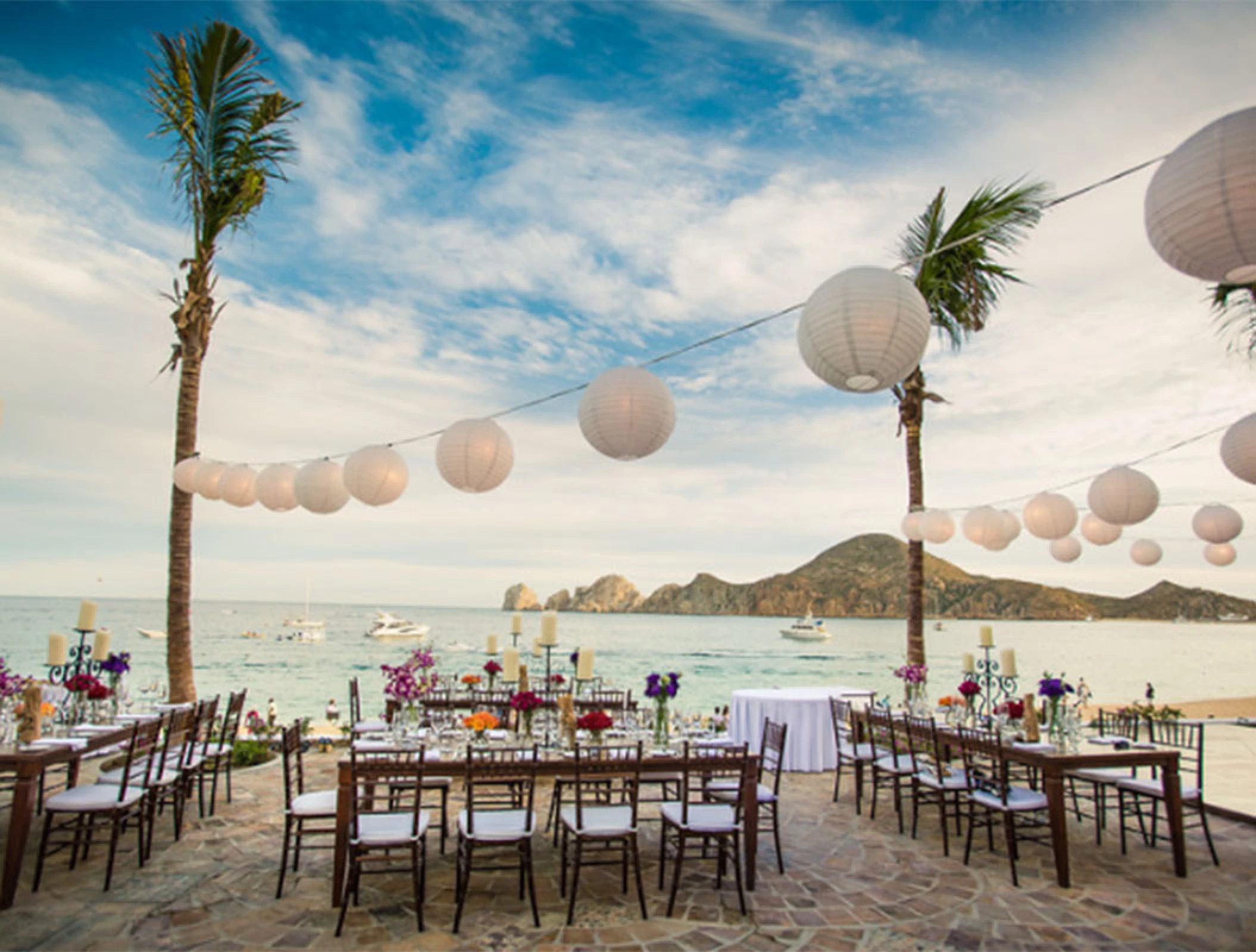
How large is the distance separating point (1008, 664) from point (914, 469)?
11.1 ft

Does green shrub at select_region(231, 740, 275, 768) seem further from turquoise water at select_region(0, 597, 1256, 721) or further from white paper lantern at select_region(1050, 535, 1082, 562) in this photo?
white paper lantern at select_region(1050, 535, 1082, 562)

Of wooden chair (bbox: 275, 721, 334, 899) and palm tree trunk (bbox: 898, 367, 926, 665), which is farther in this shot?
palm tree trunk (bbox: 898, 367, 926, 665)

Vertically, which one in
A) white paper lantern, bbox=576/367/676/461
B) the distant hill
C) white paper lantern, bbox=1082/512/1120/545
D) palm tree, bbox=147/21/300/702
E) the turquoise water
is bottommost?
the turquoise water

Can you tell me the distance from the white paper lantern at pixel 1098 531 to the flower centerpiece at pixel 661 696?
633cm

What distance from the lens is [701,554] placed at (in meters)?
37.0

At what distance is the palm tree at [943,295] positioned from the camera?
878cm

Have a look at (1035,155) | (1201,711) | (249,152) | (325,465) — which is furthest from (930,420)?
(1201,711)

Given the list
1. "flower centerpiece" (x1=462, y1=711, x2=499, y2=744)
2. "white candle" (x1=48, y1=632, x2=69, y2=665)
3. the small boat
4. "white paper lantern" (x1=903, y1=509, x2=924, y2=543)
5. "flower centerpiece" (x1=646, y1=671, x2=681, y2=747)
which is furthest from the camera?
the small boat

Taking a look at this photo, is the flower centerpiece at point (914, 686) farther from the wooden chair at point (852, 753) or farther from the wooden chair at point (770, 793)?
the wooden chair at point (770, 793)

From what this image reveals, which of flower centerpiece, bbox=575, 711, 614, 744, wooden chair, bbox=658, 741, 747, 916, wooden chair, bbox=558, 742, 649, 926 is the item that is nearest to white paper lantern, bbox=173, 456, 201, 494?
flower centerpiece, bbox=575, 711, 614, 744

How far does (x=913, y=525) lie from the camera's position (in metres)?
8.46

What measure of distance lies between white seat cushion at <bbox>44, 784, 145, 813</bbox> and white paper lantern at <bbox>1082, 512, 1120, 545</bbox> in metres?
9.75

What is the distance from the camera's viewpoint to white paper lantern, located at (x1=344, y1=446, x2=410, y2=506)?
5.63 m

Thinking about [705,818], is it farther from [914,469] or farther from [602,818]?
[914,469]
